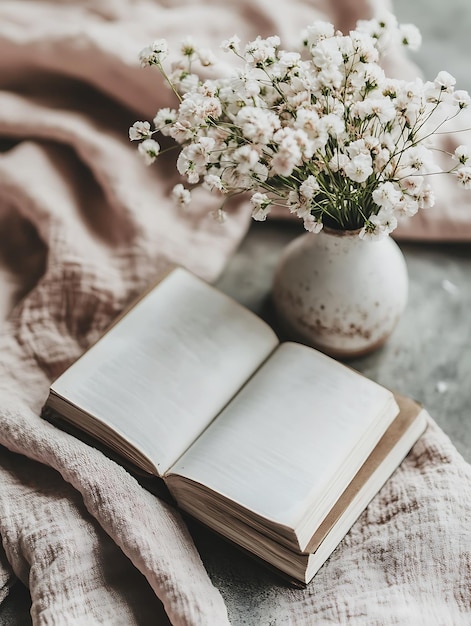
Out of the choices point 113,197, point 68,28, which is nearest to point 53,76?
point 68,28

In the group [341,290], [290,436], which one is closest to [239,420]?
[290,436]

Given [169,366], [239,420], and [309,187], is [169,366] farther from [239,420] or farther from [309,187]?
[309,187]

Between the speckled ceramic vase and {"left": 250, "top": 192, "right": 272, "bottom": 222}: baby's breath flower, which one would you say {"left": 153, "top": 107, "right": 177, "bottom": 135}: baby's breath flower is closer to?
{"left": 250, "top": 192, "right": 272, "bottom": 222}: baby's breath flower

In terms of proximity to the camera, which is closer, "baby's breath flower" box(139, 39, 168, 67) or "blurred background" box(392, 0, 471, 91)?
"baby's breath flower" box(139, 39, 168, 67)

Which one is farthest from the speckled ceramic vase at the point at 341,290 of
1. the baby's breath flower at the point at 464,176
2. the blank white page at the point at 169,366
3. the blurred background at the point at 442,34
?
the blurred background at the point at 442,34

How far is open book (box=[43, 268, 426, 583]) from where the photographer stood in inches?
29.6

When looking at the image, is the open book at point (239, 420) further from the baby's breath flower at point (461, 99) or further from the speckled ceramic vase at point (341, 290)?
the baby's breath flower at point (461, 99)

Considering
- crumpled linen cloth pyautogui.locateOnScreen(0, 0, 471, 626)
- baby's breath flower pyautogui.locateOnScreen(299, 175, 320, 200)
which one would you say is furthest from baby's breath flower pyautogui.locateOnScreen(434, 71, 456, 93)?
crumpled linen cloth pyautogui.locateOnScreen(0, 0, 471, 626)

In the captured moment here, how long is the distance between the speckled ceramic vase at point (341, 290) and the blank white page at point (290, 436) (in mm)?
60

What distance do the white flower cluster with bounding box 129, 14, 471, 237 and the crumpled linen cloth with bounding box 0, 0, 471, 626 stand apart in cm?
28

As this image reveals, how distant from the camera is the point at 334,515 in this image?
765 millimetres

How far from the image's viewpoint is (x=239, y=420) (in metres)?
0.81

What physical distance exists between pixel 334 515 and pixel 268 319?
0.32 m

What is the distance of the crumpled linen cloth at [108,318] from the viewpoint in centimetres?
75
